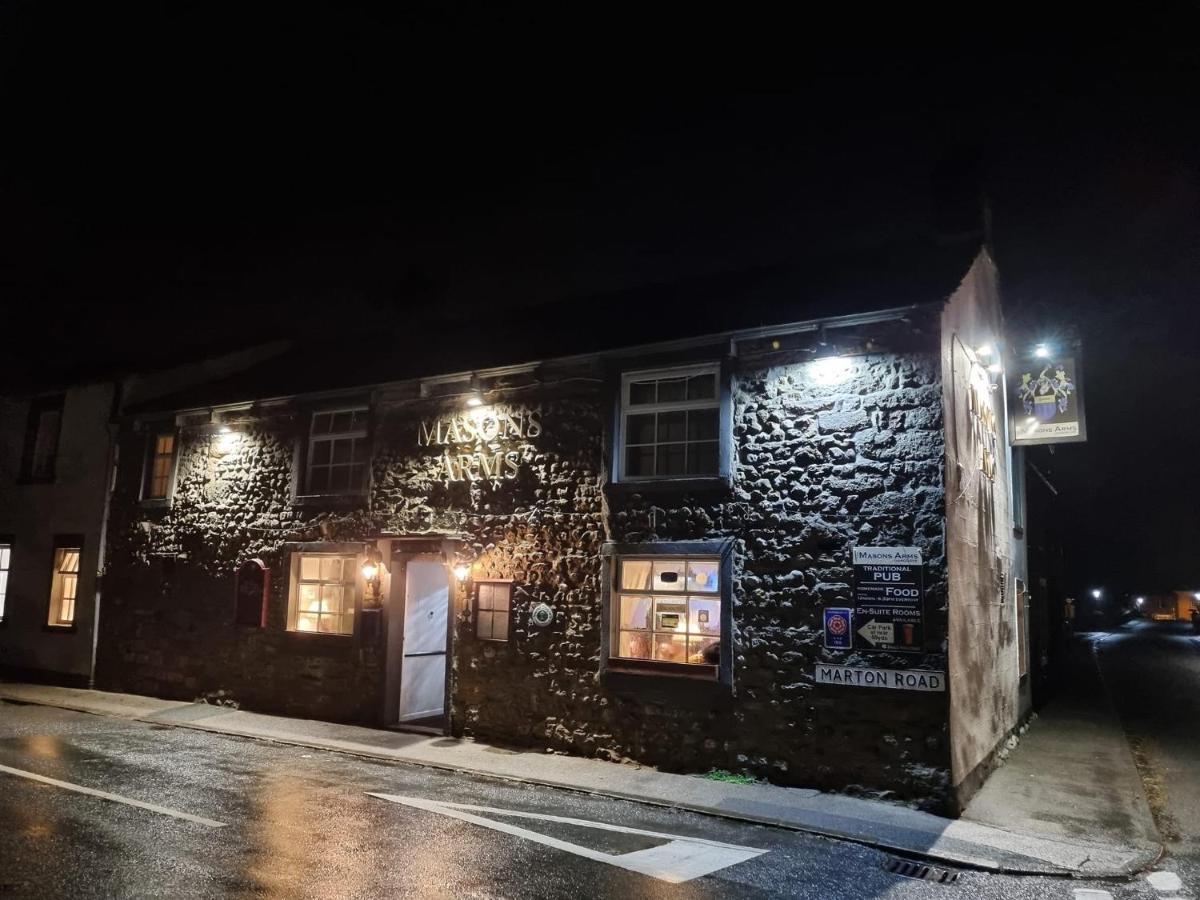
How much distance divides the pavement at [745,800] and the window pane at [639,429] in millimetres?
4268

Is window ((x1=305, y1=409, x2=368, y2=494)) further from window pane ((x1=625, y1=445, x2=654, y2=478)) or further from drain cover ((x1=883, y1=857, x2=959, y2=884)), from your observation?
drain cover ((x1=883, y1=857, x2=959, y2=884))

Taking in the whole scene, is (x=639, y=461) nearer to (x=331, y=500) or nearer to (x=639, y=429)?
(x=639, y=429)

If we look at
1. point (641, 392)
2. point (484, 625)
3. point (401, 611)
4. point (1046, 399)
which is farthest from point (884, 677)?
point (401, 611)

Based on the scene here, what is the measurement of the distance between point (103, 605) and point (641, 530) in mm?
12034

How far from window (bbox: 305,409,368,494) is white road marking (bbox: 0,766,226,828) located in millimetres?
6010

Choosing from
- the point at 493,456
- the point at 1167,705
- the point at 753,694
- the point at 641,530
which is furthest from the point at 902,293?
the point at 1167,705

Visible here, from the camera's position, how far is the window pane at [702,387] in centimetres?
1077

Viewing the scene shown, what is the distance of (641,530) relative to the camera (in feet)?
35.3

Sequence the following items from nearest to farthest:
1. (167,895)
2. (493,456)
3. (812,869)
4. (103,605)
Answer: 1. (167,895)
2. (812,869)
3. (493,456)
4. (103,605)

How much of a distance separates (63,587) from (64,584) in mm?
67

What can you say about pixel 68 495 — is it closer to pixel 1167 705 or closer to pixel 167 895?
pixel 167 895

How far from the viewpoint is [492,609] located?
11.8 meters

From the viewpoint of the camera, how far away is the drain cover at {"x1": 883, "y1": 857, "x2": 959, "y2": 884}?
6.57 metres

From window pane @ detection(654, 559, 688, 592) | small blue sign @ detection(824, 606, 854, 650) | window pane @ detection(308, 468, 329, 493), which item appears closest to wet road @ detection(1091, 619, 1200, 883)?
small blue sign @ detection(824, 606, 854, 650)
